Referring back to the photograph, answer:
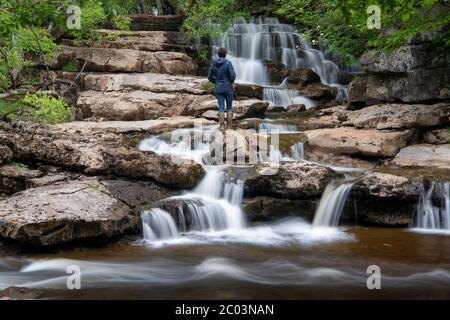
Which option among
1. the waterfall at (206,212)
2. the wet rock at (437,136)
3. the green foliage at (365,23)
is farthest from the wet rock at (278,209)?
the wet rock at (437,136)

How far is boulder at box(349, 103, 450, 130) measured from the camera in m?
11.6

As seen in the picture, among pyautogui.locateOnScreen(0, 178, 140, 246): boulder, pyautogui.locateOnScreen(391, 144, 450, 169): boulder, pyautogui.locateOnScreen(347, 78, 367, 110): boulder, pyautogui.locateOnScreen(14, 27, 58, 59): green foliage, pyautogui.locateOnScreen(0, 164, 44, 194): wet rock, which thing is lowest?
pyautogui.locateOnScreen(0, 178, 140, 246): boulder

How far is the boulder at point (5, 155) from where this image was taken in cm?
939

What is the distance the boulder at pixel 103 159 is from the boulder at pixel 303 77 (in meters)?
10.2

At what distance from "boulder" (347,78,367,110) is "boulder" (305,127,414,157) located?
107 inches

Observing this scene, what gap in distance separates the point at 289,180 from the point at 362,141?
2.99m

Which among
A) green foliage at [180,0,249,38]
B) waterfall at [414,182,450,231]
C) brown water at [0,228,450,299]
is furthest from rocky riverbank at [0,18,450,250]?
green foliage at [180,0,249,38]

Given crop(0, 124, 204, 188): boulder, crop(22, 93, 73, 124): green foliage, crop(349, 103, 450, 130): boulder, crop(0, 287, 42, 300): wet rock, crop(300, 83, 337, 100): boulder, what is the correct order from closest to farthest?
1. crop(0, 287, 42, 300): wet rock
2. crop(0, 124, 204, 188): boulder
3. crop(22, 93, 73, 124): green foliage
4. crop(349, 103, 450, 130): boulder
5. crop(300, 83, 337, 100): boulder

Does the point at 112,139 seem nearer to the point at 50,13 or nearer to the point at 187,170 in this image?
the point at 187,170

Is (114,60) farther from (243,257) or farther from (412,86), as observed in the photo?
(243,257)

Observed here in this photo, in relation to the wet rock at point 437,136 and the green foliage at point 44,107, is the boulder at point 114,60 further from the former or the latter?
the wet rock at point 437,136

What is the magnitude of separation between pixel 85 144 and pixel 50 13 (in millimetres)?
4780

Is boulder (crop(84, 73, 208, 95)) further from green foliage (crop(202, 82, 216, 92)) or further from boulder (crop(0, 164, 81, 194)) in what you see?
boulder (crop(0, 164, 81, 194))
